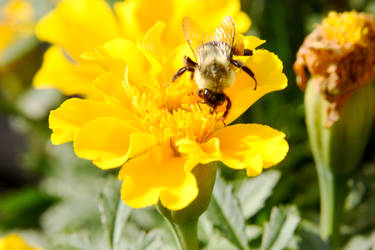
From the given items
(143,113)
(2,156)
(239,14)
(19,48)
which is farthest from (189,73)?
(2,156)

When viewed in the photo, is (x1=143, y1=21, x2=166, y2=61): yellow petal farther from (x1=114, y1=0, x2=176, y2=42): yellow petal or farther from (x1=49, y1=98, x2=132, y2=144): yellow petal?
(x1=114, y1=0, x2=176, y2=42): yellow petal

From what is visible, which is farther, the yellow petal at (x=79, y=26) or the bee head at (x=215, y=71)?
the yellow petal at (x=79, y=26)

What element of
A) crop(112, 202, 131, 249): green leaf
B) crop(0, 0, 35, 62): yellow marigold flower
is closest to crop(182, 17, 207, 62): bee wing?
crop(112, 202, 131, 249): green leaf

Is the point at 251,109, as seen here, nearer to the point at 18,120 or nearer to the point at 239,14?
the point at 239,14

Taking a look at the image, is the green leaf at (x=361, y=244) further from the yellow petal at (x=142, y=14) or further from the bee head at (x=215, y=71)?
the yellow petal at (x=142, y=14)

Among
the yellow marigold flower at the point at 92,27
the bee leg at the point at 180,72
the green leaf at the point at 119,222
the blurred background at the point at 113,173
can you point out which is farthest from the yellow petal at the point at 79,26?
the green leaf at the point at 119,222

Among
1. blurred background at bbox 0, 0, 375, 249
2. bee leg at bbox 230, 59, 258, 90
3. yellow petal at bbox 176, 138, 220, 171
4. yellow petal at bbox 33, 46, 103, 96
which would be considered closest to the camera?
yellow petal at bbox 176, 138, 220, 171
